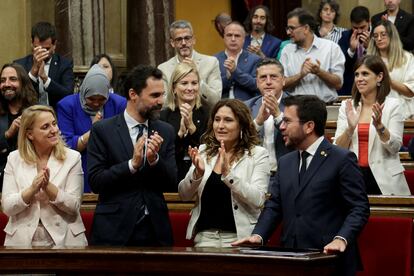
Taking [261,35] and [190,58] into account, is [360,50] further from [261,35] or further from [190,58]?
[190,58]

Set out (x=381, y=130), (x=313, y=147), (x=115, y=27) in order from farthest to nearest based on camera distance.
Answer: (x=115, y=27) < (x=381, y=130) < (x=313, y=147)

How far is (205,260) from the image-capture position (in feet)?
18.0

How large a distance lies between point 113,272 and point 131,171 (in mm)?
741

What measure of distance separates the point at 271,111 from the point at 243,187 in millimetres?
1331

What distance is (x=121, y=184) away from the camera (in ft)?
20.8

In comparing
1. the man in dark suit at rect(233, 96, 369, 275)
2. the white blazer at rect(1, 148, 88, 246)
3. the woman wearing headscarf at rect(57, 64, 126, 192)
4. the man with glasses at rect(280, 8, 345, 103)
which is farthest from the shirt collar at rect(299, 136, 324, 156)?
the man with glasses at rect(280, 8, 345, 103)

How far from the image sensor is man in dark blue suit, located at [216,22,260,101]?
9.07m

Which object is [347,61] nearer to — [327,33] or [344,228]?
[327,33]

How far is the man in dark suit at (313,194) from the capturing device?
5.80 metres

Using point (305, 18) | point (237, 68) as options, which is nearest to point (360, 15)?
point (305, 18)

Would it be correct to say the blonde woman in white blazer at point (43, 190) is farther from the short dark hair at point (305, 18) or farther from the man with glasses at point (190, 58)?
the short dark hair at point (305, 18)

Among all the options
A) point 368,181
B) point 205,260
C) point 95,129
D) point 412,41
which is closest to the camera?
point 205,260

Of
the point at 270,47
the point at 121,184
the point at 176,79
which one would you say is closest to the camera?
the point at 121,184

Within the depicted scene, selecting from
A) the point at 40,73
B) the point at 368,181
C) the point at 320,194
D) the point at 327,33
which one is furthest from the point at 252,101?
the point at 327,33
